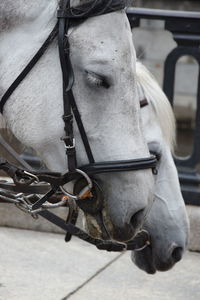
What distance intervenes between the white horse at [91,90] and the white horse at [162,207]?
140 centimetres

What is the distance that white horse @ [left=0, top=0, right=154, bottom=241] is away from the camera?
2891 mm

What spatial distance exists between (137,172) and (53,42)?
0.57 metres

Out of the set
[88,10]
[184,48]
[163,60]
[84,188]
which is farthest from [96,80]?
[163,60]

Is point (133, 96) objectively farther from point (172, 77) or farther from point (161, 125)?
point (172, 77)

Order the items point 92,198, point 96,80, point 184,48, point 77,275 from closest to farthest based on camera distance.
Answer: point 96,80 → point 92,198 → point 77,275 → point 184,48

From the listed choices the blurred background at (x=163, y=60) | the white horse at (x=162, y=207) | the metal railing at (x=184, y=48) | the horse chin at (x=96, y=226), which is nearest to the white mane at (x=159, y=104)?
the white horse at (x=162, y=207)

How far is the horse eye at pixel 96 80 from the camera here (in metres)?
2.88

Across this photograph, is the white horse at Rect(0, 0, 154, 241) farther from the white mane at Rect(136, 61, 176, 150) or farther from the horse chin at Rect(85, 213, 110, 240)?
the white mane at Rect(136, 61, 176, 150)

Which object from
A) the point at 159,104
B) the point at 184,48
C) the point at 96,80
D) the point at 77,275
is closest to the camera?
the point at 96,80

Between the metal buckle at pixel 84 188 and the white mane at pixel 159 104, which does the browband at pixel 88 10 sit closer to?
the metal buckle at pixel 84 188

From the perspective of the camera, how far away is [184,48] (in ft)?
20.0

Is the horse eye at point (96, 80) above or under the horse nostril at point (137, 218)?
above

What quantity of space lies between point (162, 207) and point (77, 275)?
1.05m

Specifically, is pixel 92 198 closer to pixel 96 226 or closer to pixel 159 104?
pixel 96 226
